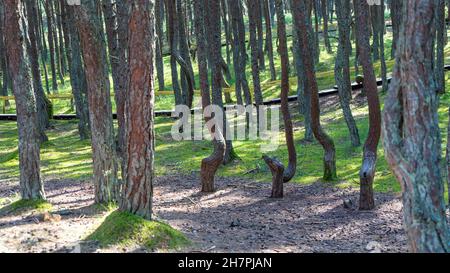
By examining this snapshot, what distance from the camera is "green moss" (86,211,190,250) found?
7.25 meters

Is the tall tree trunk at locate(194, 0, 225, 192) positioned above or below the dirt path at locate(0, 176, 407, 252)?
above

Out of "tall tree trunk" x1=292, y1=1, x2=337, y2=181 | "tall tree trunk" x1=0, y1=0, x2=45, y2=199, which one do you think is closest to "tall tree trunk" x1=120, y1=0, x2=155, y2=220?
"tall tree trunk" x1=0, y1=0, x2=45, y2=199

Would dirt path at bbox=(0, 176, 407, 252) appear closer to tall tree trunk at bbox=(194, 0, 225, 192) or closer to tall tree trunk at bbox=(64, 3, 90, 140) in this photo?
tall tree trunk at bbox=(194, 0, 225, 192)

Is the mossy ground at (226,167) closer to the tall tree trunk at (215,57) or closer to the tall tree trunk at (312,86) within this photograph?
the tall tree trunk at (312,86)

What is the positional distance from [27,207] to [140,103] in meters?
3.56

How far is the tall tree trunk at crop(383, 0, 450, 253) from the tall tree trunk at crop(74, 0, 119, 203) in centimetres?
538

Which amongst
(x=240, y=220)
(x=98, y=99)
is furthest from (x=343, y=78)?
(x=98, y=99)

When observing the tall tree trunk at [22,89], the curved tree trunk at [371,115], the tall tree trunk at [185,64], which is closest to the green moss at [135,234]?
the tall tree trunk at [22,89]

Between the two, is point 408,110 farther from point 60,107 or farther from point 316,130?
point 60,107

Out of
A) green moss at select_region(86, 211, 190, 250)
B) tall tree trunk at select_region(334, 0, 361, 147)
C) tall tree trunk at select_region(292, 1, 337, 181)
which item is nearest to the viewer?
green moss at select_region(86, 211, 190, 250)

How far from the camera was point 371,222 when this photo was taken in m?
10.4

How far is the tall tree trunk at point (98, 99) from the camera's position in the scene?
9484 mm

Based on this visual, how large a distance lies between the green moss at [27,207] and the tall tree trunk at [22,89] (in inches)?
11.1
